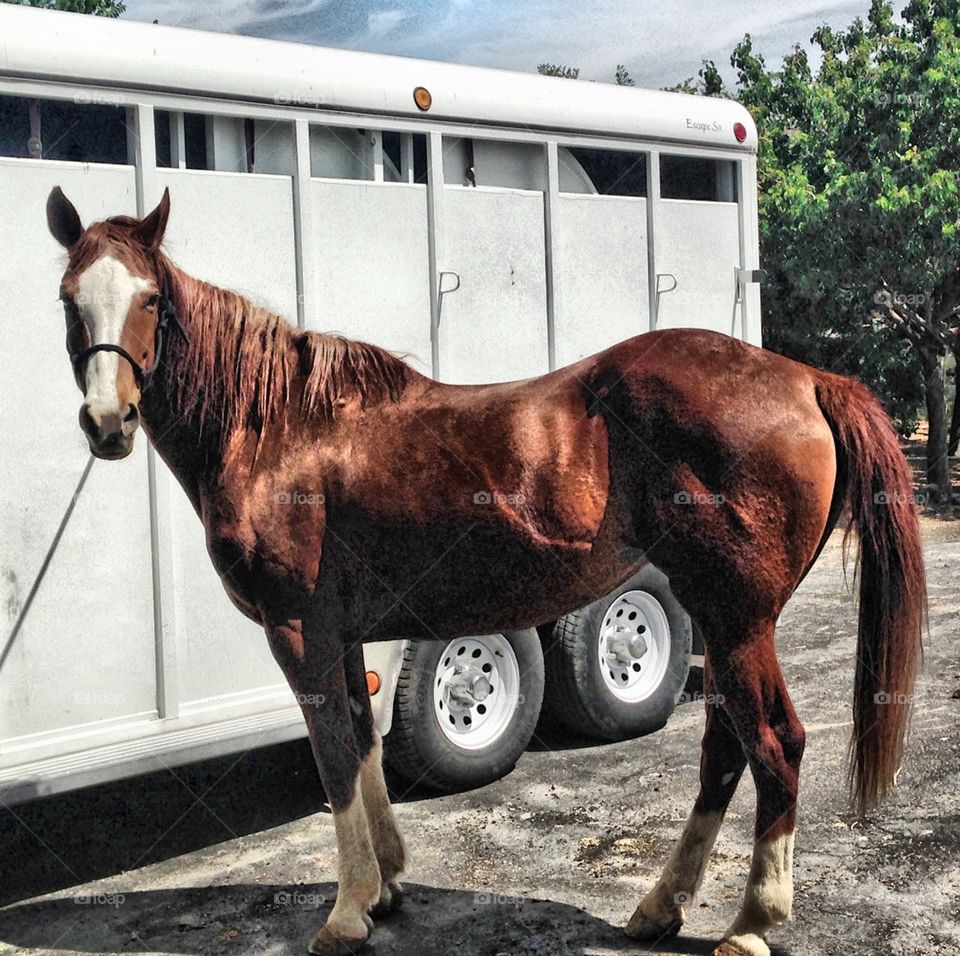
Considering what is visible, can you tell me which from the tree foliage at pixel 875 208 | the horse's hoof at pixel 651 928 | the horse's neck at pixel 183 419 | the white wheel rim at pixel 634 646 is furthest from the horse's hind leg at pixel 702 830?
the tree foliage at pixel 875 208

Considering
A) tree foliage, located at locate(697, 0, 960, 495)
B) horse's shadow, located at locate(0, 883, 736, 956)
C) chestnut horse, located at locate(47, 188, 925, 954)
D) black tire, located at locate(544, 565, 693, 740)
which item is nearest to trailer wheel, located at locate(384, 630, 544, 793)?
black tire, located at locate(544, 565, 693, 740)

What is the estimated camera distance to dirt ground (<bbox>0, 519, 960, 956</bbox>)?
4496 mm

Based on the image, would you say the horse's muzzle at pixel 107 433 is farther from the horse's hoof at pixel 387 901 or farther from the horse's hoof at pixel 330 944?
the horse's hoof at pixel 387 901

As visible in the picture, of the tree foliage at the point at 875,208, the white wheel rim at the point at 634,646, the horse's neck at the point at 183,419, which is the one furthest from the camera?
the tree foliage at the point at 875,208

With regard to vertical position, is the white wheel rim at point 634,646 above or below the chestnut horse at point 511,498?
below

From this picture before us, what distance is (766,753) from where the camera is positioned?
4059 mm

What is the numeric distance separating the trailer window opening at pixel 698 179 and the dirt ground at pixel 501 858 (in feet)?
10.0

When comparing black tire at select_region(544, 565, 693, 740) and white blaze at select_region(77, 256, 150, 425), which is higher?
white blaze at select_region(77, 256, 150, 425)

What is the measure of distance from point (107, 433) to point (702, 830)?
94.8 inches

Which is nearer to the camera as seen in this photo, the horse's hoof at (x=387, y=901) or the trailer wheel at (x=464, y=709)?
the horse's hoof at (x=387, y=901)

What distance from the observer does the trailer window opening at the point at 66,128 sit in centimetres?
476

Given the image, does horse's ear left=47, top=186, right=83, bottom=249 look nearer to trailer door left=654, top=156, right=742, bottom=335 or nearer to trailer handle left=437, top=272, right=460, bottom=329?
trailer handle left=437, top=272, right=460, bottom=329

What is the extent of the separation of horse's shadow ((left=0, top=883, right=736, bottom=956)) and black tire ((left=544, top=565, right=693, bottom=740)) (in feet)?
6.37

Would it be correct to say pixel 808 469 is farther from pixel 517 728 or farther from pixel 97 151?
pixel 97 151
